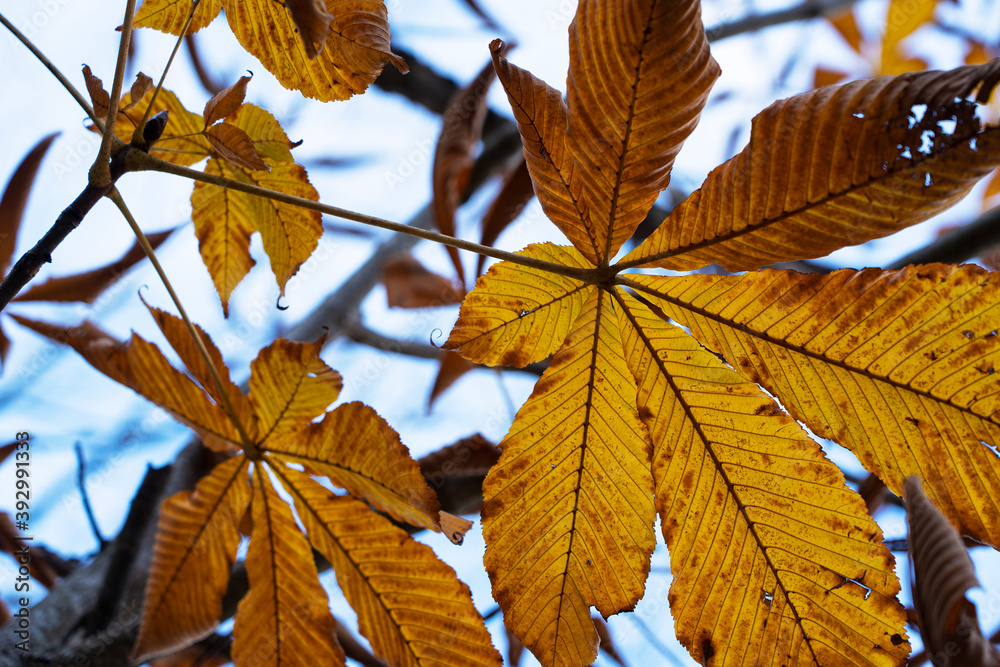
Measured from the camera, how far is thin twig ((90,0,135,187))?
443mm

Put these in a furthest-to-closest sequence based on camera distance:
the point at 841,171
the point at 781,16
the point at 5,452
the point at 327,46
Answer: the point at 781,16 → the point at 5,452 → the point at 327,46 → the point at 841,171

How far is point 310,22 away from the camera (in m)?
0.36

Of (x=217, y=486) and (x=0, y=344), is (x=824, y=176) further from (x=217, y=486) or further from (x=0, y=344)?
(x=0, y=344)

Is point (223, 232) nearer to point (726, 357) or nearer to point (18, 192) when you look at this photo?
point (18, 192)

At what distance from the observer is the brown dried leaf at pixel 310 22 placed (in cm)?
35

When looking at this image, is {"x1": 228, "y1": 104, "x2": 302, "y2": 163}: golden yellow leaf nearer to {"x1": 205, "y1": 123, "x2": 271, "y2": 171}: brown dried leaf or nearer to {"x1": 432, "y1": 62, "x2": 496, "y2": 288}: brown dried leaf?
{"x1": 205, "y1": 123, "x2": 271, "y2": 171}: brown dried leaf

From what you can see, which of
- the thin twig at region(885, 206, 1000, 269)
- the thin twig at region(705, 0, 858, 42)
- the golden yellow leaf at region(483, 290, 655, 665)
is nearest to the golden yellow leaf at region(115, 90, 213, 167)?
the golden yellow leaf at region(483, 290, 655, 665)

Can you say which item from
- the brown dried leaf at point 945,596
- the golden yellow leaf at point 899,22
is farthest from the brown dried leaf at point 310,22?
the golden yellow leaf at point 899,22

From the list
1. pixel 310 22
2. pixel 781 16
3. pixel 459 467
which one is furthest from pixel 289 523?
pixel 781 16

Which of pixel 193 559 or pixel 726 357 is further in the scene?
pixel 193 559

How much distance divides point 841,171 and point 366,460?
0.49m

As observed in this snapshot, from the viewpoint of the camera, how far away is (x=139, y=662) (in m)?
0.66

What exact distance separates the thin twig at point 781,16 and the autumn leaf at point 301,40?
1.50 meters

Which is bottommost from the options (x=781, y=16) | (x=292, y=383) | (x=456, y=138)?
(x=292, y=383)
